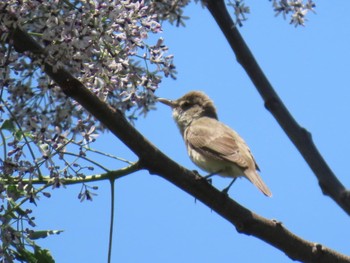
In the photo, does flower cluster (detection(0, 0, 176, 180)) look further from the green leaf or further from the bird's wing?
the bird's wing

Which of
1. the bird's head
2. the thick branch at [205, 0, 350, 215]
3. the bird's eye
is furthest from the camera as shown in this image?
the bird's eye

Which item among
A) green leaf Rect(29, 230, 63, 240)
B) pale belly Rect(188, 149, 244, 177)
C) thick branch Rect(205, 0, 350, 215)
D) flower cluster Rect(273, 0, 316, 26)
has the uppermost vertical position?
pale belly Rect(188, 149, 244, 177)

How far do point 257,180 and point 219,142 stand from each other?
1.17 meters

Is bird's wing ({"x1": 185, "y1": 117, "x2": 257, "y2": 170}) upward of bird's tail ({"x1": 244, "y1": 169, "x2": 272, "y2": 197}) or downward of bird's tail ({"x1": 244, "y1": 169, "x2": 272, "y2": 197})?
upward

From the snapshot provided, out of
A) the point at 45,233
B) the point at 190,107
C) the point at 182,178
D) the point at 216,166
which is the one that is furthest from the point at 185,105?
the point at 182,178

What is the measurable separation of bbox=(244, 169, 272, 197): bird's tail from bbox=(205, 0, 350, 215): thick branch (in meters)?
2.63

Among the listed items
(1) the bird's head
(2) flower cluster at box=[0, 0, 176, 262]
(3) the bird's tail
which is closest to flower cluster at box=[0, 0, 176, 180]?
(2) flower cluster at box=[0, 0, 176, 262]

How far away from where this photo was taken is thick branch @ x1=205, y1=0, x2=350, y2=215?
2808 millimetres

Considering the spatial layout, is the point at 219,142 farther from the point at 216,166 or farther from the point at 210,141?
the point at 216,166

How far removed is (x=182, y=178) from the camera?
3854 millimetres

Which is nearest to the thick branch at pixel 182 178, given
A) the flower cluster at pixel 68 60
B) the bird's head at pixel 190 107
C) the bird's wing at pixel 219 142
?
the flower cluster at pixel 68 60

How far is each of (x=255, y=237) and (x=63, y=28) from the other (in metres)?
1.52

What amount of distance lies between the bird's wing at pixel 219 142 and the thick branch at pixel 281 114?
331 cm

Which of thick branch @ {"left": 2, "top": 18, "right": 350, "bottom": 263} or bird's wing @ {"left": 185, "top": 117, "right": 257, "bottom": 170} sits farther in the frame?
bird's wing @ {"left": 185, "top": 117, "right": 257, "bottom": 170}
